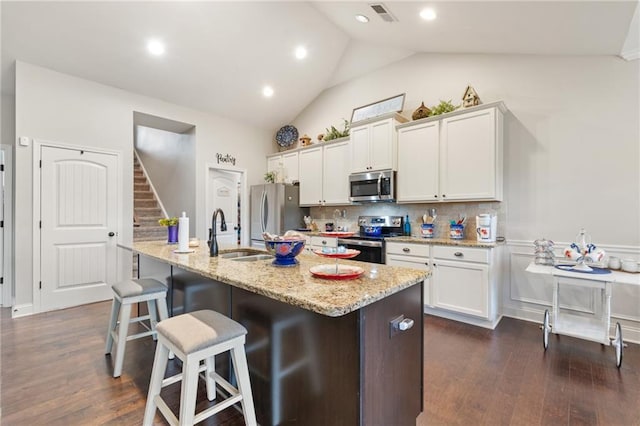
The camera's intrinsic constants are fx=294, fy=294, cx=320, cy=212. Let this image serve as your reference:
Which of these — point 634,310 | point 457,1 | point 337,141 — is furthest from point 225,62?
point 634,310

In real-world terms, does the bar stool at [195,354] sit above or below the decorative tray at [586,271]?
below

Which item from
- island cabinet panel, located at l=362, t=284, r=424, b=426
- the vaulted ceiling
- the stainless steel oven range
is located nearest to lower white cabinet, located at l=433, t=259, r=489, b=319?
the stainless steel oven range

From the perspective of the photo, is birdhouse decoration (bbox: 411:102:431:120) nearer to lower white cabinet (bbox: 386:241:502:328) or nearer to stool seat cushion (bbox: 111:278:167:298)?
lower white cabinet (bbox: 386:241:502:328)

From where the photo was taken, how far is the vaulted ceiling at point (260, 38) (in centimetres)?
262

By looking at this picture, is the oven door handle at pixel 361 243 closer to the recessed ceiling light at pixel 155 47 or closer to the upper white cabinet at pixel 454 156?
the upper white cabinet at pixel 454 156

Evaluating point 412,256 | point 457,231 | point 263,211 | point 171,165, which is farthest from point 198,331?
point 171,165

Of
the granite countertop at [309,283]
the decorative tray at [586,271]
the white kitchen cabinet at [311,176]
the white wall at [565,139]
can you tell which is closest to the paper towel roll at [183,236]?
the granite countertop at [309,283]

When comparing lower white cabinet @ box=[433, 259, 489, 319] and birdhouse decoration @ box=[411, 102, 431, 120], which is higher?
birdhouse decoration @ box=[411, 102, 431, 120]

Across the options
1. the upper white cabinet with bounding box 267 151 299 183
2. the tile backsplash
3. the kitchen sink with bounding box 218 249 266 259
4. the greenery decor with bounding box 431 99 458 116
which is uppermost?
the greenery decor with bounding box 431 99 458 116

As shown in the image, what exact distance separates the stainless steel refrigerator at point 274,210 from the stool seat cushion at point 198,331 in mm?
3353

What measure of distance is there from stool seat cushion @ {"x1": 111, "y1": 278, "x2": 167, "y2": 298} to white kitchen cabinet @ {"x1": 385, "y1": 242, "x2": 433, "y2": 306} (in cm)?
249

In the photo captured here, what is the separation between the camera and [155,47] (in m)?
3.61

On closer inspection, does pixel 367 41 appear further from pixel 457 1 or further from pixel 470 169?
pixel 470 169

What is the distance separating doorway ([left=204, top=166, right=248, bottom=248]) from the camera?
5.04m
